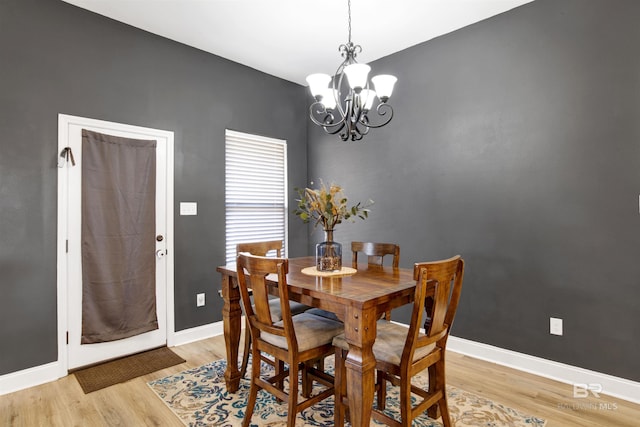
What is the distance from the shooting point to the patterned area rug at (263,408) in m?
2.05

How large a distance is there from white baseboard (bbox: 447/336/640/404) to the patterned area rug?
67 centimetres

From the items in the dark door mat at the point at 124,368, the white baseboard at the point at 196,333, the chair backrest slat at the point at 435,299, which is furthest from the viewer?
the white baseboard at the point at 196,333

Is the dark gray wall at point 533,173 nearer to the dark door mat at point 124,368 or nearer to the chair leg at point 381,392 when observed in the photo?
the chair leg at point 381,392

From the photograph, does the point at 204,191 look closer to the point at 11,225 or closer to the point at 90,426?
the point at 11,225

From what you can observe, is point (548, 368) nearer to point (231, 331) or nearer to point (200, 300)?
point (231, 331)

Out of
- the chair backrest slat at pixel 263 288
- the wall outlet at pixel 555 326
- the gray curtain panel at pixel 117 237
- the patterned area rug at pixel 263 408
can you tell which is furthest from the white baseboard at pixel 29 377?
the wall outlet at pixel 555 326

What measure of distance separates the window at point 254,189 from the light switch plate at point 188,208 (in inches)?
14.7

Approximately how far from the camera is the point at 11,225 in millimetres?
2473

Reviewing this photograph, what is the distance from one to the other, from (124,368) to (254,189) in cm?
218

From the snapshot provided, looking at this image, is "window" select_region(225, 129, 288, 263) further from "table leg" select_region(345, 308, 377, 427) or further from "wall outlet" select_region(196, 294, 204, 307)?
"table leg" select_region(345, 308, 377, 427)

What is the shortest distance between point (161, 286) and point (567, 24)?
13.3ft

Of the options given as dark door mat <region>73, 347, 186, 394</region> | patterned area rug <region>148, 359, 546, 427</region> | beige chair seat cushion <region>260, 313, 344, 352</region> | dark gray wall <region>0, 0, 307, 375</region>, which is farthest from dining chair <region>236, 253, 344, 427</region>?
dark gray wall <region>0, 0, 307, 375</region>

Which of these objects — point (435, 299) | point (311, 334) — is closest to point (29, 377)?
point (311, 334)

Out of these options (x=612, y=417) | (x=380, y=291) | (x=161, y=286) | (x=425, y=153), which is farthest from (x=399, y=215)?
(x=161, y=286)
